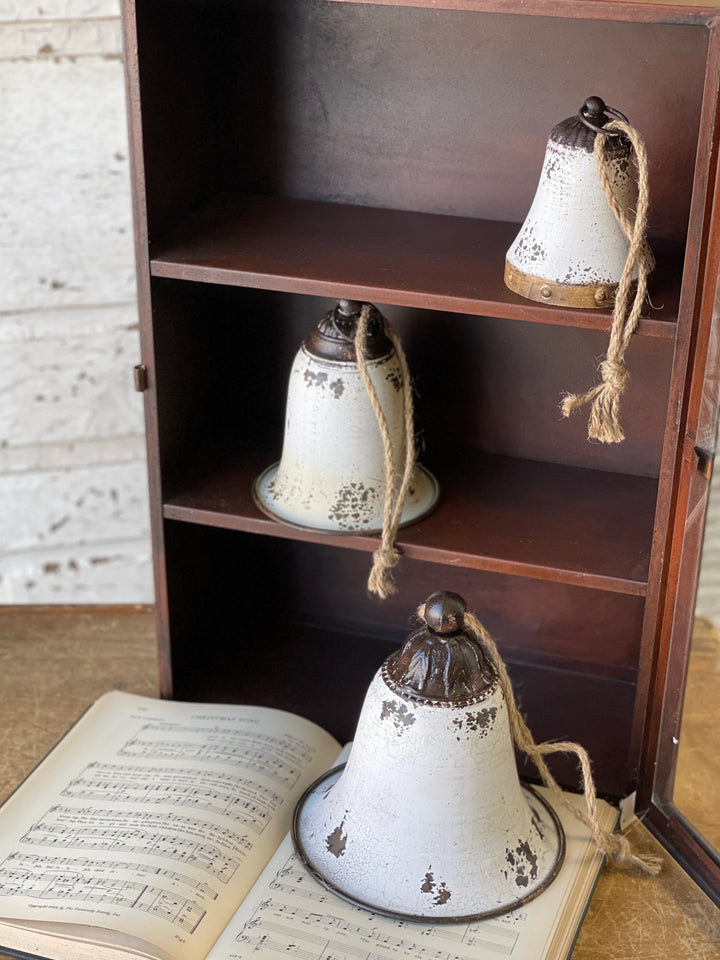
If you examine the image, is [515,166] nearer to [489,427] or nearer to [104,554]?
[489,427]

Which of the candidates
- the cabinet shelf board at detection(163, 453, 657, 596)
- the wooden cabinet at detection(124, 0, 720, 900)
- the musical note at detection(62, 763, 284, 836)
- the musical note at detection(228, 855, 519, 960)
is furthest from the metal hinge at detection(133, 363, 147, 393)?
the musical note at detection(228, 855, 519, 960)

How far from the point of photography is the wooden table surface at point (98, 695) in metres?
1.06

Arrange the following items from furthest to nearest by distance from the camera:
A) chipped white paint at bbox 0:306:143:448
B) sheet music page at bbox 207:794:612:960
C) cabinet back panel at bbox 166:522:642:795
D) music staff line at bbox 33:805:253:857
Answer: chipped white paint at bbox 0:306:143:448
cabinet back panel at bbox 166:522:642:795
music staff line at bbox 33:805:253:857
sheet music page at bbox 207:794:612:960

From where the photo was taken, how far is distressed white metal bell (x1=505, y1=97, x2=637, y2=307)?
0.97 meters

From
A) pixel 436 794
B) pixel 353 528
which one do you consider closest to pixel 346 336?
pixel 353 528

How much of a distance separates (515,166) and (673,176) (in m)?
0.15

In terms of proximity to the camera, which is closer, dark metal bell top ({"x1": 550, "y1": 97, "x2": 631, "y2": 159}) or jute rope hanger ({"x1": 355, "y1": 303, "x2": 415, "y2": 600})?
dark metal bell top ({"x1": 550, "y1": 97, "x2": 631, "y2": 159})

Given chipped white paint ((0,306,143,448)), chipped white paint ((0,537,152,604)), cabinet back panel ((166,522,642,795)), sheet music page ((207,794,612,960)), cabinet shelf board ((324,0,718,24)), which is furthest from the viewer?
chipped white paint ((0,537,152,604))

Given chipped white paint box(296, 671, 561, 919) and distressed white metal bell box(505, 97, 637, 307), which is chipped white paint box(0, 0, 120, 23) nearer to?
distressed white metal bell box(505, 97, 637, 307)

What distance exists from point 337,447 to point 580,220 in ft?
1.01

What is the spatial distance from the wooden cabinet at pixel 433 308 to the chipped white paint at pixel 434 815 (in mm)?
177

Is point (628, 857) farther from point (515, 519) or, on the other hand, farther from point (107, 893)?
point (107, 893)

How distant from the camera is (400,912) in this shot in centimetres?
102

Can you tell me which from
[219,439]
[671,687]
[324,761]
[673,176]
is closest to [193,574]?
[219,439]
